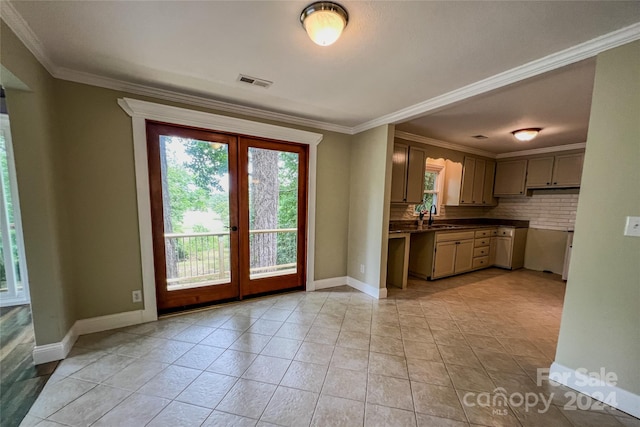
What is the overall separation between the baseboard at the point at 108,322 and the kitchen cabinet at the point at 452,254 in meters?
3.99

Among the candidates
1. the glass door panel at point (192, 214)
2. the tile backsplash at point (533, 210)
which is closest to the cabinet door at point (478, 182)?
the tile backsplash at point (533, 210)

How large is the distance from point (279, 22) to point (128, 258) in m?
2.47

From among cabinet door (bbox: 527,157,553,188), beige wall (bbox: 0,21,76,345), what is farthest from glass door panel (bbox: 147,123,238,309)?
cabinet door (bbox: 527,157,553,188)

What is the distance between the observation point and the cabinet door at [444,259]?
155 inches

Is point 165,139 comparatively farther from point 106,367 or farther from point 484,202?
point 484,202

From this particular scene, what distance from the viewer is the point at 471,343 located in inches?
88.8

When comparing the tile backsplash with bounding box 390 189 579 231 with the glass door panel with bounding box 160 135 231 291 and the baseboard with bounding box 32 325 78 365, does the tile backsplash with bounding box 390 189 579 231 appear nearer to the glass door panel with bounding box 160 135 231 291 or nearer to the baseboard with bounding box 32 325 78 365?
the glass door panel with bounding box 160 135 231 291

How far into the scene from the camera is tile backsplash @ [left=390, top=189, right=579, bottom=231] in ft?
14.6

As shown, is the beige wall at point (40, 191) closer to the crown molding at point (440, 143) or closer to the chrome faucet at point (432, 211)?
the crown molding at point (440, 143)

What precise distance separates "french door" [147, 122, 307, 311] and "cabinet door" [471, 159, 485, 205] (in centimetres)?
367

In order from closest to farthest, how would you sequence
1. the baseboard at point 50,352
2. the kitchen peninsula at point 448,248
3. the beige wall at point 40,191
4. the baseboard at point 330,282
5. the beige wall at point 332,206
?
the beige wall at point 40,191
the baseboard at point 50,352
the beige wall at point 332,206
the baseboard at point 330,282
the kitchen peninsula at point 448,248

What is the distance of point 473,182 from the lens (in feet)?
15.9

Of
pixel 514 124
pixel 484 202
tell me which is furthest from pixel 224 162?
pixel 484 202

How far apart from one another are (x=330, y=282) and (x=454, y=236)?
2268 mm
